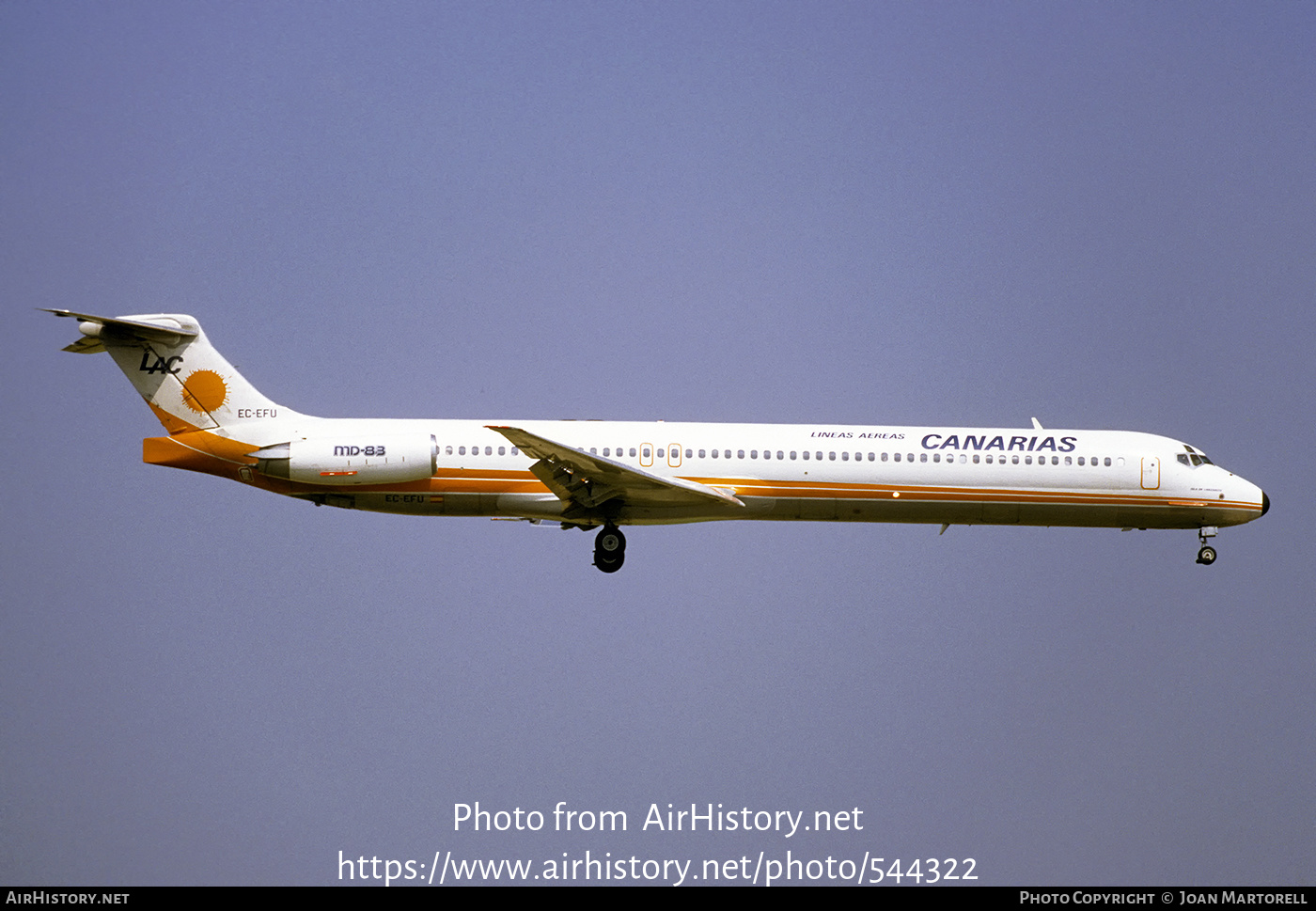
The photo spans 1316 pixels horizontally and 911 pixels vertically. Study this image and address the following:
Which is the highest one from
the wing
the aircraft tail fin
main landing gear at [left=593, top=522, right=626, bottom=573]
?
the aircraft tail fin

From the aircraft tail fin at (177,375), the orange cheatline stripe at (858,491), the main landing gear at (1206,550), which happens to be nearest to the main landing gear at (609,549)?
the orange cheatline stripe at (858,491)

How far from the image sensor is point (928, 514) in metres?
30.1

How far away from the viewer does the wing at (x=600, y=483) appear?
27.7 metres

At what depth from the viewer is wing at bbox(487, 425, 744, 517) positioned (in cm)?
2769

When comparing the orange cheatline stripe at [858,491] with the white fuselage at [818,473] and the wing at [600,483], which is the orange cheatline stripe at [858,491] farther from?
the wing at [600,483]

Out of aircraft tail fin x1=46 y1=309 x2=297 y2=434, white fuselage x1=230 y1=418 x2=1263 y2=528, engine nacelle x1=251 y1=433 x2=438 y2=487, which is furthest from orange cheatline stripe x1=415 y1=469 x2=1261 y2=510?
aircraft tail fin x1=46 y1=309 x2=297 y2=434

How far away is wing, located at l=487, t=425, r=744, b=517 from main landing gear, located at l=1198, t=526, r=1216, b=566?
1010 cm

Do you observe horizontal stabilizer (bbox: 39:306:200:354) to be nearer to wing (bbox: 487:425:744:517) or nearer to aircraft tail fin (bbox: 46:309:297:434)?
aircraft tail fin (bbox: 46:309:297:434)

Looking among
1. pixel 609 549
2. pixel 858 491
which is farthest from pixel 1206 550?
pixel 609 549

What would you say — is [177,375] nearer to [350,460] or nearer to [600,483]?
[350,460]

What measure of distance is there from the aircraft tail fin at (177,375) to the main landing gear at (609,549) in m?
6.74
